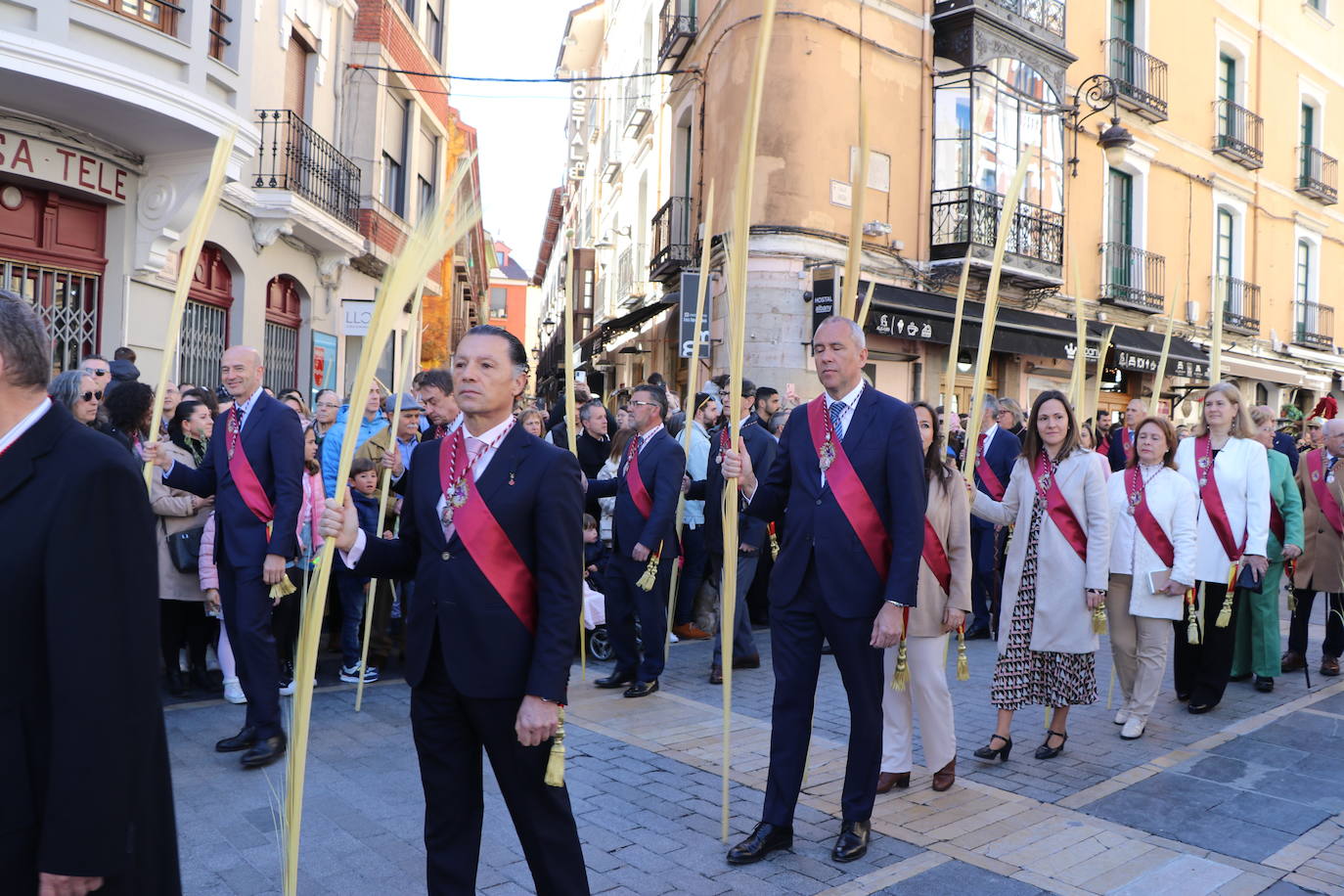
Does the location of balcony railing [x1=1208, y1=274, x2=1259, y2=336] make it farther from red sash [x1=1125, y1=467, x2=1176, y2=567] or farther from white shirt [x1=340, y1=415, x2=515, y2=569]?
white shirt [x1=340, y1=415, x2=515, y2=569]

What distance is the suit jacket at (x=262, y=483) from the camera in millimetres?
5082

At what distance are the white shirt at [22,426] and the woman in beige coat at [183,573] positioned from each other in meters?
4.38

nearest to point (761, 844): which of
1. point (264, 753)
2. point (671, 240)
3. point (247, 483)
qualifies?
point (264, 753)

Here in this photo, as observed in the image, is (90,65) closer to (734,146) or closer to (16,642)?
(16,642)

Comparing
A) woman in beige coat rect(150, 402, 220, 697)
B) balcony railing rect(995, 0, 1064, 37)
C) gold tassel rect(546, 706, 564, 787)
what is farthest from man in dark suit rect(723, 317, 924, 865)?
balcony railing rect(995, 0, 1064, 37)

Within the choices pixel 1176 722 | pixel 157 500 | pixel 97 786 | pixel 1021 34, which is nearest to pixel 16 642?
pixel 97 786

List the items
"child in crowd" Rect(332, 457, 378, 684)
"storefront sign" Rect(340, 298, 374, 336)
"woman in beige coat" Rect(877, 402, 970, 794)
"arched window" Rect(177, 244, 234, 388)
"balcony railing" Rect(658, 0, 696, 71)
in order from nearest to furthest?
"woman in beige coat" Rect(877, 402, 970, 794)
"child in crowd" Rect(332, 457, 378, 684)
"storefront sign" Rect(340, 298, 374, 336)
"arched window" Rect(177, 244, 234, 388)
"balcony railing" Rect(658, 0, 696, 71)

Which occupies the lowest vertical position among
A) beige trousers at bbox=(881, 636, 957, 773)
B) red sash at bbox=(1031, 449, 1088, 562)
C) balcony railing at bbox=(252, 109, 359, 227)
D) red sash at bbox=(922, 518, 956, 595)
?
beige trousers at bbox=(881, 636, 957, 773)

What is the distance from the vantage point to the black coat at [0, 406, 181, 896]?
183 cm

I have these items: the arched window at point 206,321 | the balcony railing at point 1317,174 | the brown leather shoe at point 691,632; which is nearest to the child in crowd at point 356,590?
the brown leather shoe at point 691,632

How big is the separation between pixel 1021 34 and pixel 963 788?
638 inches

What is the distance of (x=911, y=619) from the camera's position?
4.83 metres

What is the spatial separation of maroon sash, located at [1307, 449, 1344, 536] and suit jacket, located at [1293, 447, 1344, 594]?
0.7 inches

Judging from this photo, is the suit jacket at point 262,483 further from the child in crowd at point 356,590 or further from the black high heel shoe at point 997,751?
the black high heel shoe at point 997,751
